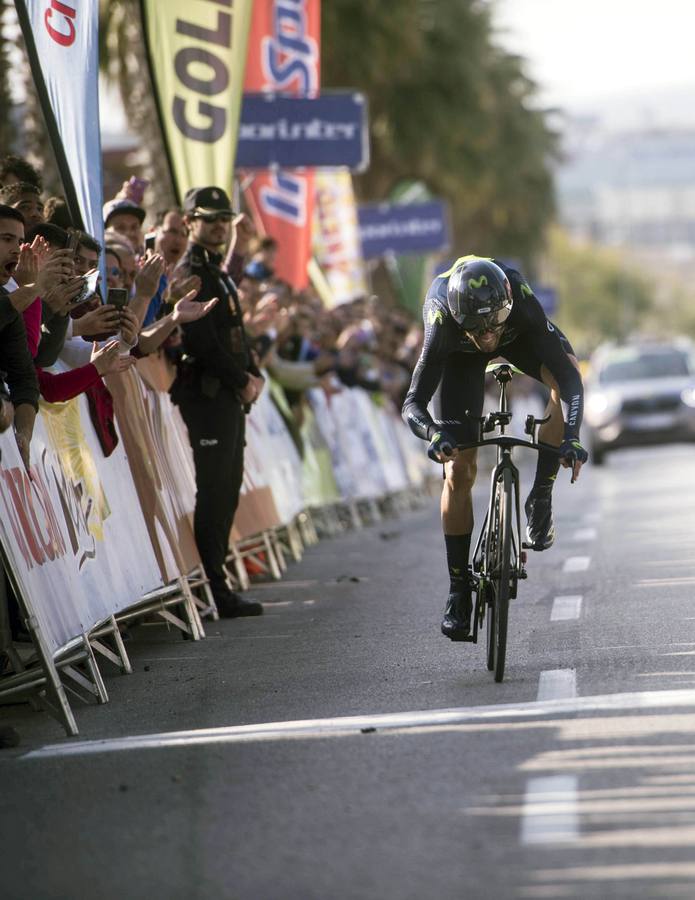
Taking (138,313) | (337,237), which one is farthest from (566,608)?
(337,237)

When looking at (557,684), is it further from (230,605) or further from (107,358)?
(230,605)

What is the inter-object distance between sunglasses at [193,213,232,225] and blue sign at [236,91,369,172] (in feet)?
22.4

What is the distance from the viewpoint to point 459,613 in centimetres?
917

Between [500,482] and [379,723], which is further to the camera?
[500,482]

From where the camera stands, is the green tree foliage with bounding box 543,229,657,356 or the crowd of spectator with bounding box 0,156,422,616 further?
the green tree foliage with bounding box 543,229,657,356

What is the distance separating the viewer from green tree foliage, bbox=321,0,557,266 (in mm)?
35344

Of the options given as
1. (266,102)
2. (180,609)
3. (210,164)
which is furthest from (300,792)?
(266,102)

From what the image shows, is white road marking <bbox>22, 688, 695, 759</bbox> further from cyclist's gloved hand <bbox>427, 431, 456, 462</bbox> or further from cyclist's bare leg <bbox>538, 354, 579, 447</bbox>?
cyclist's bare leg <bbox>538, 354, 579, 447</bbox>

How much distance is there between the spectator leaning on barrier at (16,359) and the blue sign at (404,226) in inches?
939

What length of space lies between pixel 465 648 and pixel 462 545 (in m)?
0.71

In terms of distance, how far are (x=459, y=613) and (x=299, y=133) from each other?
34.3 feet

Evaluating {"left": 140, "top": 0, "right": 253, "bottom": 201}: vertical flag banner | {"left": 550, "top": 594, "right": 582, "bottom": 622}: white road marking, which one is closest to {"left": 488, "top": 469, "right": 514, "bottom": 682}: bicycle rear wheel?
{"left": 550, "top": 594, "right": 582, "bottom": 622}: white road marking

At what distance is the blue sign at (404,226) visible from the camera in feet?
106

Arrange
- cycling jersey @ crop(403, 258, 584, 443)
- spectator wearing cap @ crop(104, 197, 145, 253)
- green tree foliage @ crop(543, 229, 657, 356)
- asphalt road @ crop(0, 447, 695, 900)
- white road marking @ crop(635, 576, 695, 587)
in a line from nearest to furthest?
1. asphalt road @ crop(0, 447, 695, 900)
2. cycling jersey @ crop(403, 258, 584, 443)
3. white road marking @ crop(635, 576, 695, 587)
4. spectator wearing cap @ crop(104, 197, 145, 253)
5. green tree foliage @ crop(543, 229, 657, 356)
